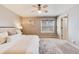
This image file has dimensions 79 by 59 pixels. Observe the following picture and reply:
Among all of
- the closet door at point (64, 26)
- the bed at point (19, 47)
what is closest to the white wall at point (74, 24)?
the closet door at point (64, 26)

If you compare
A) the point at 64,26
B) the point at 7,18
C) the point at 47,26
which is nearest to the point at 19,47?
the point at 7,18

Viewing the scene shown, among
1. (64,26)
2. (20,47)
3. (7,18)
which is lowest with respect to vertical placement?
(20,47)

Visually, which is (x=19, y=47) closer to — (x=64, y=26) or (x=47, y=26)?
(x=47, y=26)

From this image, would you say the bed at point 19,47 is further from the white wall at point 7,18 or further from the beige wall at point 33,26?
the beige wall at point 33,26

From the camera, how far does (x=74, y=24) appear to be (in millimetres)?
2924

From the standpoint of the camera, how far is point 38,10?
9.21 feet

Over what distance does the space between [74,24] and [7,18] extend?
71.3 inches

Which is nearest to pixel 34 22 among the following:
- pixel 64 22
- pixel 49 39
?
pixel 49 39

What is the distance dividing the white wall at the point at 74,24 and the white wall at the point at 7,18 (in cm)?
153

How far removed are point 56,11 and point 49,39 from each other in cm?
123

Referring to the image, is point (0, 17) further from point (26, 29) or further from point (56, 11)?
point (56, 11)

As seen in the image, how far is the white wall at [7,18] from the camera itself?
2453mm
